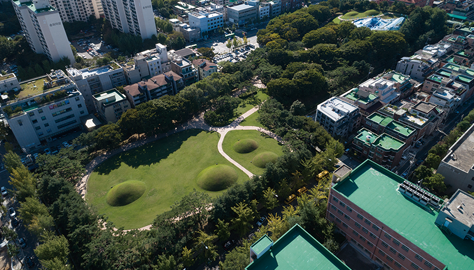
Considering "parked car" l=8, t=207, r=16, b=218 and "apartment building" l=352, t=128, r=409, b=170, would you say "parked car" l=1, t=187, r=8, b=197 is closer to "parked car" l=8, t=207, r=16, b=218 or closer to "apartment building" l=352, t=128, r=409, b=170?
"parked car" l=8, t=207, r=16, b=218

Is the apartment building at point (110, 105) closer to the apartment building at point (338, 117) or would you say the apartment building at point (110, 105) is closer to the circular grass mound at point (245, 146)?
the circular grass mound at point (245, 146)

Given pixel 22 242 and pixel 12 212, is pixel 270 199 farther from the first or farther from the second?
Answer: pixel 12 212

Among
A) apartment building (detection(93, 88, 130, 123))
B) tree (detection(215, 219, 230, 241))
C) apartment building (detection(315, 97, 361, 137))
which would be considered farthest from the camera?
apartment building (detection(93, 88, 130, 123))

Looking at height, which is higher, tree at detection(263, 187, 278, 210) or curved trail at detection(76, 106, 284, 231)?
tree at detection(263, 187, 278, 210)

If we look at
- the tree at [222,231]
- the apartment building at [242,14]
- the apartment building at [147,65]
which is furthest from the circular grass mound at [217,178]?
the apartment building at [242,14]

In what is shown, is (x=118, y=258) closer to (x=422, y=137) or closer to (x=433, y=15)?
(x=422, y=137)

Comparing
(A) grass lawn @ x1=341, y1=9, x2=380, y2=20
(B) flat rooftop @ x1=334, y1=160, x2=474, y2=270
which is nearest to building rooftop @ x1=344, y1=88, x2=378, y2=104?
(B) flat rooftop @ x1=334, y1=160, x2=474, y2=270

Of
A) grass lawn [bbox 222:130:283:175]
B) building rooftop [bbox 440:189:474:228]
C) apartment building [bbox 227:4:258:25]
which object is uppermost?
apartment building [bbox 227:4:258:25]
